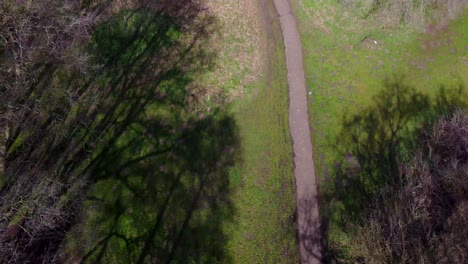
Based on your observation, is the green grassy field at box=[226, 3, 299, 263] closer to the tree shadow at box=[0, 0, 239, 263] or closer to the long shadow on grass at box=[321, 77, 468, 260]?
the tree shadow at box=[0, 0, 239, 263]

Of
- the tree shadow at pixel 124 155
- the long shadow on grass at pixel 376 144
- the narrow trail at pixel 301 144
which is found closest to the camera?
the tree shadow at pixel 124 155

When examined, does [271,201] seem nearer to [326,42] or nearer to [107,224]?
[107,224]

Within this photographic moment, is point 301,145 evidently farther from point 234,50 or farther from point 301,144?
point 234,50

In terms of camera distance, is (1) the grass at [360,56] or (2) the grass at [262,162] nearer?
(2) the grass at [262,162]

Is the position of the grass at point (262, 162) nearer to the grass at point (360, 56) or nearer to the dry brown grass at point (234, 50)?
the dry brown grass at point (234, 50)

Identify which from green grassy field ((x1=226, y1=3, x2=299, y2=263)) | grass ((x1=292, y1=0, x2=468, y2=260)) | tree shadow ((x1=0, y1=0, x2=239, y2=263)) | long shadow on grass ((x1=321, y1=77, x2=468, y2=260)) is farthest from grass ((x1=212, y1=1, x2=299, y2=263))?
long shadow on grass ((x1=321, y1=77, x2=468, y2=260))

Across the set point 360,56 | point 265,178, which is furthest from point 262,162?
point 360,56

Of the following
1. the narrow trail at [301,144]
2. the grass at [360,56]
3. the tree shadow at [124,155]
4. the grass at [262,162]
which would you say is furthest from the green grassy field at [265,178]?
the grass at [360,56]
